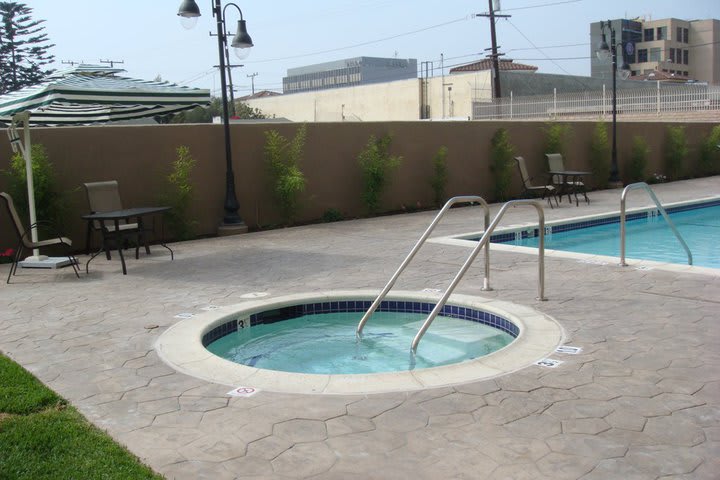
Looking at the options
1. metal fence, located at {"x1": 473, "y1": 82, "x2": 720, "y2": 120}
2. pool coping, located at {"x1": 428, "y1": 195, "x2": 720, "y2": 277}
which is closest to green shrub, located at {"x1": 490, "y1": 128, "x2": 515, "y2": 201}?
pool coping, located at {"x1": 428, "y1": 195, "x2": 720, "y2": 277}

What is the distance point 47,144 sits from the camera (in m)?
10.2

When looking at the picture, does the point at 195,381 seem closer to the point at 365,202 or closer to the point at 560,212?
the point at 365,202

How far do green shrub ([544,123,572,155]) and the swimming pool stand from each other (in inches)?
157

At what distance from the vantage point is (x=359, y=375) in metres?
4.61

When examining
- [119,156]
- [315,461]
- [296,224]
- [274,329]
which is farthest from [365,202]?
[315,461]

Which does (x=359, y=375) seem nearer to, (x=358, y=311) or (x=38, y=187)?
(x=358, y=311)

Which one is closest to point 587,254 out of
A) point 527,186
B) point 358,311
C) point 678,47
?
point 358,311

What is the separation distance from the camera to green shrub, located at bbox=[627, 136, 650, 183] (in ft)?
65.9

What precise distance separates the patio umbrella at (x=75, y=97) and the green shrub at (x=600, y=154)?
12312 millimetres

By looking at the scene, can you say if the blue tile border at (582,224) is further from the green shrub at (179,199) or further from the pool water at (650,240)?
the green shrub at (179,199)

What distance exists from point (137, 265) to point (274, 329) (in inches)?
132

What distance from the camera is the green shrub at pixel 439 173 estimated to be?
15195 mm

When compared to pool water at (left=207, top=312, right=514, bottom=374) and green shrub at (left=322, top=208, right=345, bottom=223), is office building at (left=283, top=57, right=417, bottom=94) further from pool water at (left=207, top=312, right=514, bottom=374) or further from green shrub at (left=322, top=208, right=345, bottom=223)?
pool water at (left=207, top=312, right=514, bottom=374)

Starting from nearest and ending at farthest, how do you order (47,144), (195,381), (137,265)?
(195,381) < (137,265) < (47,144)
